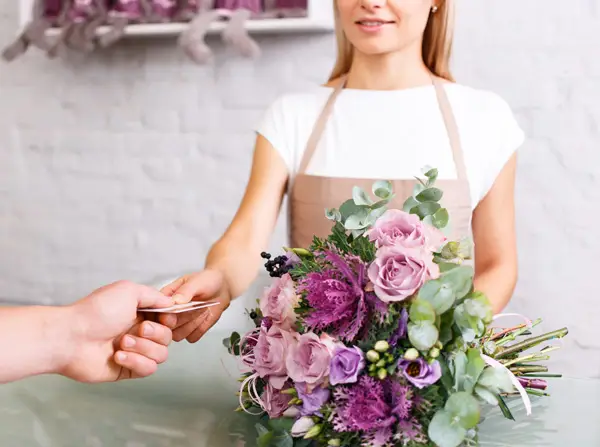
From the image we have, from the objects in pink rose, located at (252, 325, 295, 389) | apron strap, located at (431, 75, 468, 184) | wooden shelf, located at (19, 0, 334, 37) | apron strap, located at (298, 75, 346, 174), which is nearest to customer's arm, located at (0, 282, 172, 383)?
pink rose, located at (252, 325, 295, 389)

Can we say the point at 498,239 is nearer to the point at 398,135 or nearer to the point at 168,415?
the point at 398,135

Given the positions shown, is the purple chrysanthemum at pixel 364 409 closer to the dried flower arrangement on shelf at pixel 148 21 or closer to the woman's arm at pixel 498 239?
the woman's arm at pixel 498 239

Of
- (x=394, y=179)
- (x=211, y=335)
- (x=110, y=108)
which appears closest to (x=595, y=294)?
(x=394, y=179)

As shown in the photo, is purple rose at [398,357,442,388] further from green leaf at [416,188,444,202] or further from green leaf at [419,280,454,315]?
green leaf at [416,188,444,202]

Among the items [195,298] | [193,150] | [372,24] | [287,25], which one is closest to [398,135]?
[372,24]

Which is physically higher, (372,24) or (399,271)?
(372,24)

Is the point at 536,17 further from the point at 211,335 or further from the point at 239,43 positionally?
the point at 211,335

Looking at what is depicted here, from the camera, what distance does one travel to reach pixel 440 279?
2.10ft

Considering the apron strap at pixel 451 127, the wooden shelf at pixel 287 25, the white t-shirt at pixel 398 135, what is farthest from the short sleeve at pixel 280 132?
the wooden shelf at pixel 287 25

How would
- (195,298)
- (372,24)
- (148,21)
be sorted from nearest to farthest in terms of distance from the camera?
(195,298)
(372,24)
(148,21)

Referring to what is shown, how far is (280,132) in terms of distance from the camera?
49.6 inches

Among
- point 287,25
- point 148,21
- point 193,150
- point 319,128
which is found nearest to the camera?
point 319,128

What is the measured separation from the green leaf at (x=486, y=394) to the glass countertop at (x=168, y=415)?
0.16 meters

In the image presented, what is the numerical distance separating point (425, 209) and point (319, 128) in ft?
1.81
